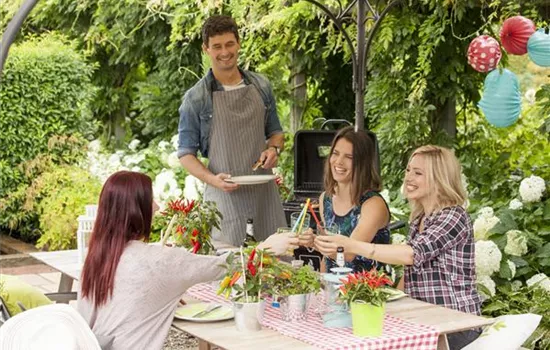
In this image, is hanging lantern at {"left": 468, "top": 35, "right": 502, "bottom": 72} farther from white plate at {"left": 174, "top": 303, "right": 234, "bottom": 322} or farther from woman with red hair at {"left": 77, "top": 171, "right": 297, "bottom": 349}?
woman with red hair at {"left": 77, "top": 171, "right": 297, "bottom": 349}

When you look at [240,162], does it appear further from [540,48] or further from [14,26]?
[14,26]

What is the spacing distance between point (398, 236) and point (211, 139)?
4.34 ft

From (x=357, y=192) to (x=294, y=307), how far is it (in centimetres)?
93

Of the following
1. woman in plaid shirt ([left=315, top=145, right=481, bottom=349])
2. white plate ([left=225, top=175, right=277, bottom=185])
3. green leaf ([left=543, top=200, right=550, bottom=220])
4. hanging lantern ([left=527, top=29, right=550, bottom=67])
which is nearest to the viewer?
woman in plaid shirt ([left=315, top=145, right=481, bottom=349])

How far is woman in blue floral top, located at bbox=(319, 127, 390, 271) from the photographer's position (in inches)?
160

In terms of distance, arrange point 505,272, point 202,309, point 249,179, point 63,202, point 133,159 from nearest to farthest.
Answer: point 202,309, point 249,179, point 505,272, point 63,202, point 133,159

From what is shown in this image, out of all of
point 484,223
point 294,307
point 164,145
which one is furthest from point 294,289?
point 164,145

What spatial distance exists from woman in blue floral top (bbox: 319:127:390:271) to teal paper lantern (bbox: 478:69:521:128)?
4.86ft

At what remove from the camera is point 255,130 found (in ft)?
16.7

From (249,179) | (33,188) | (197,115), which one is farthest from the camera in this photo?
(33,188)

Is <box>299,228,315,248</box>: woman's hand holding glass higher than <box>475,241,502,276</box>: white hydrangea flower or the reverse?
higher

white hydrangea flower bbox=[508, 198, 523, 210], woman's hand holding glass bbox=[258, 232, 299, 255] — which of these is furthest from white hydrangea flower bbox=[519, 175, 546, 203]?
woman's hand holding glass bbox=[258, 232, 299, 255]

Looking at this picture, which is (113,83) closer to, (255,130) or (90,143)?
(90,143)

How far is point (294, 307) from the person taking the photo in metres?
3.30
